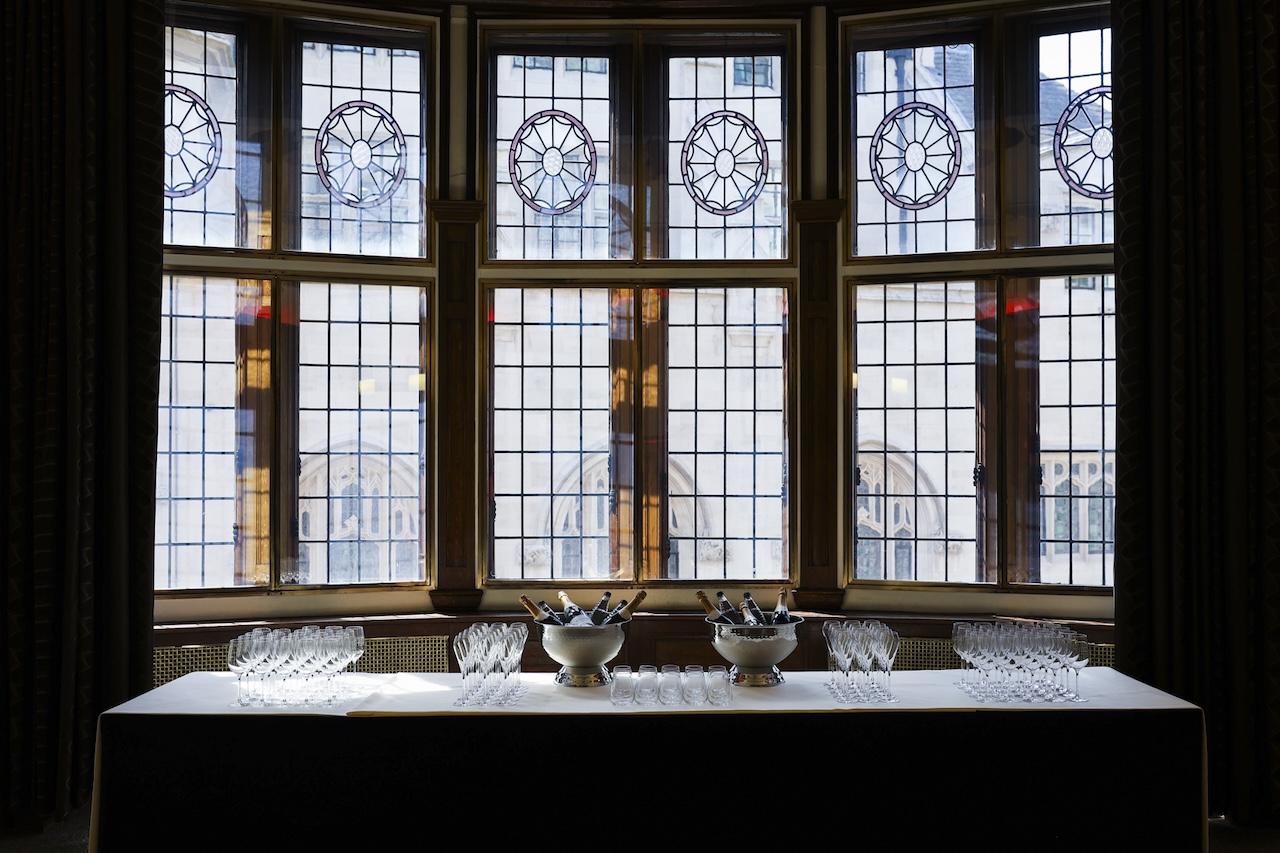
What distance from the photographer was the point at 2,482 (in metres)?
3.88

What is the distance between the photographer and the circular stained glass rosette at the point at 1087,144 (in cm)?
462

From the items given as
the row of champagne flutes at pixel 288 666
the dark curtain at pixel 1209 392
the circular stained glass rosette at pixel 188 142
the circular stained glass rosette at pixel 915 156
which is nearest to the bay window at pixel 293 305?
the circular stained glass rosette at pixel 188 142

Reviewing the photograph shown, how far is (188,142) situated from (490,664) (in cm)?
307

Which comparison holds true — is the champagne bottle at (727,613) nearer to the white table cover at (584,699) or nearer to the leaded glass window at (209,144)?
the white table cover at (584,699)

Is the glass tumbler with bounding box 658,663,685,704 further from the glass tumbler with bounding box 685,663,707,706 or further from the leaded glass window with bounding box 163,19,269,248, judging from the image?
the leaded glass window with bounding box 163,19,269,248

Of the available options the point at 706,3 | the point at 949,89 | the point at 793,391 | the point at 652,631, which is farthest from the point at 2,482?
the point at 949,89

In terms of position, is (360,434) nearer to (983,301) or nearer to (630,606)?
(630,606)

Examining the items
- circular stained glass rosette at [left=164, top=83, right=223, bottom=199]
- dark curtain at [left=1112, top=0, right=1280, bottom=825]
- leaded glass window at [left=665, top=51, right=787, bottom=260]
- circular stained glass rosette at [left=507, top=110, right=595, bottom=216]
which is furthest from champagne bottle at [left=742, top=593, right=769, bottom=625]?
circular stained glass rosette at [left=164, top=83, right=223, bottom=199]

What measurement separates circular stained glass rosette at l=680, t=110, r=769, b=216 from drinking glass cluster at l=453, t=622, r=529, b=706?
2596 mm

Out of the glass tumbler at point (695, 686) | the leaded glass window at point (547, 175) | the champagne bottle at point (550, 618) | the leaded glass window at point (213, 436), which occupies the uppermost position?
the leaded glass window at point (547, 175)

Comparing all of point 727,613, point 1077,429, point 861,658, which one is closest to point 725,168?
point 1077,429

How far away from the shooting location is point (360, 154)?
4.82m

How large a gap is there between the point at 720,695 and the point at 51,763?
2.75 meters

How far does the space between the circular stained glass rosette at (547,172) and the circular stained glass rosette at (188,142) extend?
1.40m
